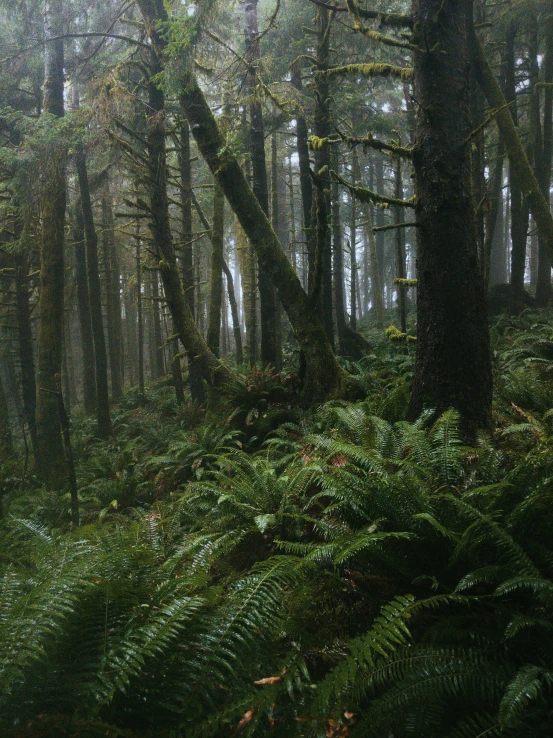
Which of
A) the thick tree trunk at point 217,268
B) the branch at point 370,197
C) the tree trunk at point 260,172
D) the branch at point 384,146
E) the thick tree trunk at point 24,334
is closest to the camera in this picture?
the branch at point 384,146

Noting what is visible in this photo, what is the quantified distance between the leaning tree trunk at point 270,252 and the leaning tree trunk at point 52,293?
3573 mm

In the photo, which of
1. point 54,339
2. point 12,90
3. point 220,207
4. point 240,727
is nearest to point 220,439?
point 54,339

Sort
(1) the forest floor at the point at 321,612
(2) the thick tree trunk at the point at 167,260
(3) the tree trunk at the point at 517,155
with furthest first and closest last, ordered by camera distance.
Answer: (2) the thick tree trunk at the point at 167,260 → (3) the tree trunk at the point at 517,155 → (1) the forest floor at the point at 321,612

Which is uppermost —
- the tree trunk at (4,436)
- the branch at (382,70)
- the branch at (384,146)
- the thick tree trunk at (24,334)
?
the branch at (382,70)

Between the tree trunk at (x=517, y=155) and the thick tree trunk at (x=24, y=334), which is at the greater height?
the tree trunk at (x=517, y=155)

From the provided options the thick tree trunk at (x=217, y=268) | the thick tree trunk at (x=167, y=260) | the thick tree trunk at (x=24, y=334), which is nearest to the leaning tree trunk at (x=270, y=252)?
the thick tree trunk at (x=167, y=260)

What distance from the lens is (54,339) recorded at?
984cm

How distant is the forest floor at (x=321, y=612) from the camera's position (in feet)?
6.82

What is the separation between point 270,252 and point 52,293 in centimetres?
526

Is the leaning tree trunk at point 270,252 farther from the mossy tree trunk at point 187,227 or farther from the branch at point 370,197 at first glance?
the mossy tree trunk at point 187,227

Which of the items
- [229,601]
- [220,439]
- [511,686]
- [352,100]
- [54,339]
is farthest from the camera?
[352,100]

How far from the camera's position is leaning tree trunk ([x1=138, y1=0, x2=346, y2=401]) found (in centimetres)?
751

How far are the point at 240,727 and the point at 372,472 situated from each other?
2.08m

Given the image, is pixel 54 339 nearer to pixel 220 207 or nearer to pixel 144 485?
pixel 144 485
